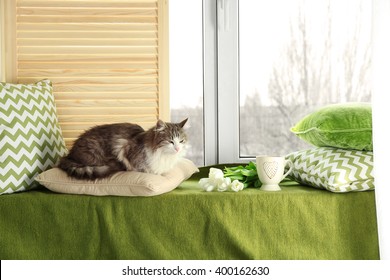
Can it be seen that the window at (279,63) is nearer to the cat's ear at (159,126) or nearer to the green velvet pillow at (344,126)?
the green velvet pillow at (344,126)

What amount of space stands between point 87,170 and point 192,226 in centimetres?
44

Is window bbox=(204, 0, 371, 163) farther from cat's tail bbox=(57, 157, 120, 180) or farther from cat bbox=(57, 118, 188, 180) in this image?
cat's tail bbox=(57, 157, 120, 180)

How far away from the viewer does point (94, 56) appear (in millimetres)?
2527

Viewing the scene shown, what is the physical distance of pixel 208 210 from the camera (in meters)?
1.97

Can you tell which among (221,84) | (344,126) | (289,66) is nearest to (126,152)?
(221,84)

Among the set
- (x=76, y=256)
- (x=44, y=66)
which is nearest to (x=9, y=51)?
(x=44, y=66)

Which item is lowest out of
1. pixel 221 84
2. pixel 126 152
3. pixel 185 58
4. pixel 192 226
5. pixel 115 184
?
pixel 192 226

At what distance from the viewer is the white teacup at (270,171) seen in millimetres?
2107

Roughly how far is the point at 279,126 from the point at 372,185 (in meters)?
0.71

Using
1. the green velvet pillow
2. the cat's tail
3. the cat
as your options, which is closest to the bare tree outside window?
the green velvet pillow

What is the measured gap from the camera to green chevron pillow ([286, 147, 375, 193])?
6.50ft

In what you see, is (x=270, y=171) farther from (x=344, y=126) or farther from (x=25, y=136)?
(x=25, y=136)

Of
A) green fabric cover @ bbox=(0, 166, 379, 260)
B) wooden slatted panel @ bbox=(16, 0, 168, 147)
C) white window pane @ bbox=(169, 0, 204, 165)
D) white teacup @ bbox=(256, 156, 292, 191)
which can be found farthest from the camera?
white window pane @ bbox=(169, 0, 204, 165)

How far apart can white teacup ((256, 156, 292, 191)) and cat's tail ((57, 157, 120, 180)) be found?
56 cm
